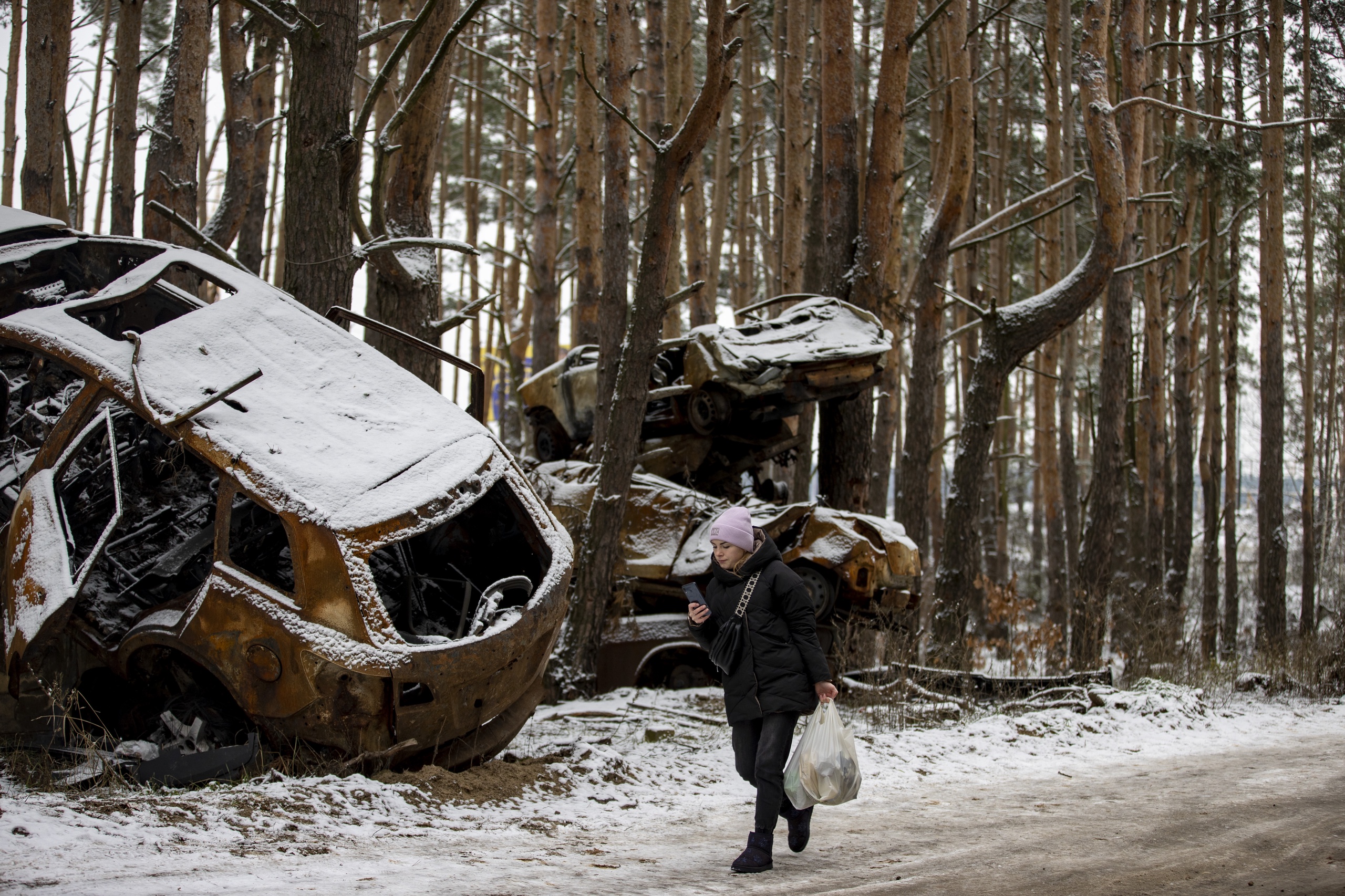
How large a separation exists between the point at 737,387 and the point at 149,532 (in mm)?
5596

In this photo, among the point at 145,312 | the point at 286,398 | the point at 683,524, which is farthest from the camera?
the point at 683,524

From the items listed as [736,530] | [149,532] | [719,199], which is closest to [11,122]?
[719,199]

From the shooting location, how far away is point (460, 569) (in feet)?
21.0

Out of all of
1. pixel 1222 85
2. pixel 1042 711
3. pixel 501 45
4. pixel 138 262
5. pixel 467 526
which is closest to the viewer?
pixel 467 526

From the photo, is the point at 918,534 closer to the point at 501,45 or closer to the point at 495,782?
the point at 495,782

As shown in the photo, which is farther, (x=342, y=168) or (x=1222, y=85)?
(x=1222, y=85)

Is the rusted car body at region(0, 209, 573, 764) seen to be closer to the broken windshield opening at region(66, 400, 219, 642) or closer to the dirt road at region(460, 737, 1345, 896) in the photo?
the broken windshield opening at region(66, 400, 219, 642)

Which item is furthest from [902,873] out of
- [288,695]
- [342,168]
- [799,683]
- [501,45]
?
[501,45]

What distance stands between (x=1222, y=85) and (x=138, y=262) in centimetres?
2062

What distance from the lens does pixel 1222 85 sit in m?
21.2

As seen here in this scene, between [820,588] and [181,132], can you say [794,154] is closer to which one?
[181,132]

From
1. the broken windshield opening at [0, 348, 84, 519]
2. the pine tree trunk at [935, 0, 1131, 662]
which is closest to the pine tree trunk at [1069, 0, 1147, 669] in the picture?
the pine tree trunk at [935, 0, 1131, 662]

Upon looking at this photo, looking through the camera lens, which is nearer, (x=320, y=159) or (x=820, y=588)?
(x=320, y=159)

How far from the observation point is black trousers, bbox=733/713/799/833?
436cm
